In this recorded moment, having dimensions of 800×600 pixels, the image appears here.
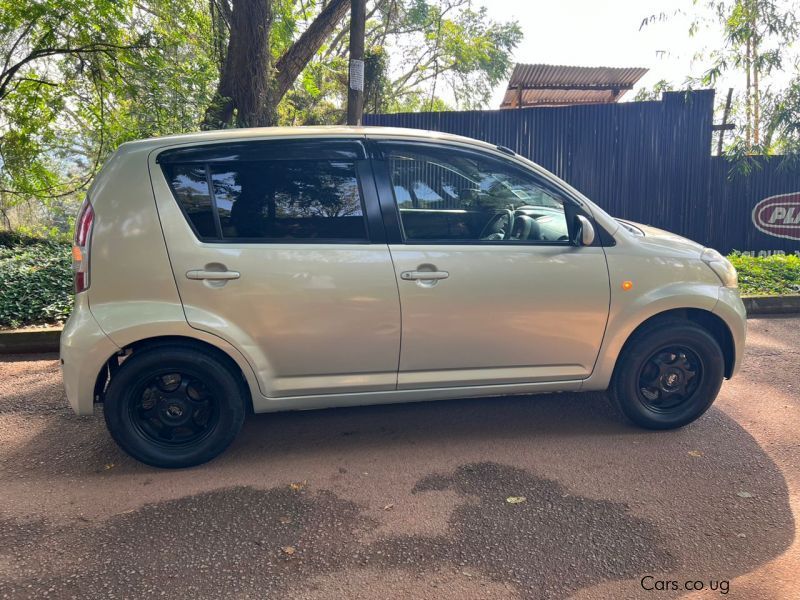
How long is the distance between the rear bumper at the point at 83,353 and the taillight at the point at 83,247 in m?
0.08

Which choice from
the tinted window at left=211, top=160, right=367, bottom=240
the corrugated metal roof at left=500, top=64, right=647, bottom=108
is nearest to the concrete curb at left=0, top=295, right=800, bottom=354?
the tinted window at left=211, top=160, right=367, bottom=240

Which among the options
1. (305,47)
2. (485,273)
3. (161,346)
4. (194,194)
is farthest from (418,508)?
(305,47)

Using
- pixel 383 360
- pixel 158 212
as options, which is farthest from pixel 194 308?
pixel 383 360

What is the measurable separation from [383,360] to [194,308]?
1058 mm

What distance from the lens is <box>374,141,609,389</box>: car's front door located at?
3.22 m

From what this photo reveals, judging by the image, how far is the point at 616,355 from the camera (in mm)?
3494

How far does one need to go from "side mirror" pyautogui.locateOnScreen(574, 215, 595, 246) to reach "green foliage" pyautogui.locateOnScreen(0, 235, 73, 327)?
506 cm

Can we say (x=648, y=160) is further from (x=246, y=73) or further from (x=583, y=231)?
(x=583, y=231)

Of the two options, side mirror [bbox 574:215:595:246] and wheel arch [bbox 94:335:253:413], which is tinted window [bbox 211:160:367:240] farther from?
side mirror [bbox 574:215:595:246]

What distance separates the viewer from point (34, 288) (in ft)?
20.7

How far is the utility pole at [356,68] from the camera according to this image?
21.6 ft

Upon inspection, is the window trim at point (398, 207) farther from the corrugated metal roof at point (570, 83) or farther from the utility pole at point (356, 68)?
the corrugated metal roof at point (570, 83)

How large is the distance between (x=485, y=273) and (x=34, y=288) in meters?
5.44

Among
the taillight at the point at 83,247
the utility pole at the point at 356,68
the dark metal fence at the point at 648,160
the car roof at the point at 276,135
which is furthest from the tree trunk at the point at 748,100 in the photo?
the taillight at the point at 83,247
